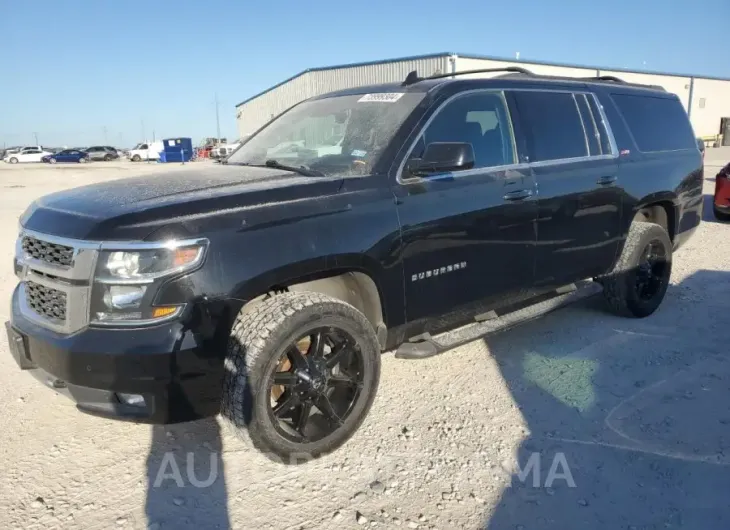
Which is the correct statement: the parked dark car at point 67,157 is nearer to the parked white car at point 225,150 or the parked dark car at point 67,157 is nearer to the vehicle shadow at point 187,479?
the parked white car at point 225,150

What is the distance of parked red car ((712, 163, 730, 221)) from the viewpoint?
9781mm

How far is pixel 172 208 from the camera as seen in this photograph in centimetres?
264

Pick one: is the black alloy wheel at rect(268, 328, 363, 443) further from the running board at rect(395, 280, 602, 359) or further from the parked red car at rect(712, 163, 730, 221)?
the parked red car at rect(712, 163, 730, 221)

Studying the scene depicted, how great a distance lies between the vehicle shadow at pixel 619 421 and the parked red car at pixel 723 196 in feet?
18.3

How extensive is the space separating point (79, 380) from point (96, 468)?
66 centimetres

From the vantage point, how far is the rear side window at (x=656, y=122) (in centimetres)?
500

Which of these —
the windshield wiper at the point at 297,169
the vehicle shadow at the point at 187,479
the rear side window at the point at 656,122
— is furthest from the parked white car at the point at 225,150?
the rear side window at the point at 656,122

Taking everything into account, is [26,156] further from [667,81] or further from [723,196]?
[723,196]

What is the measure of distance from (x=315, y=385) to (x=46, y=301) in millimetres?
1371


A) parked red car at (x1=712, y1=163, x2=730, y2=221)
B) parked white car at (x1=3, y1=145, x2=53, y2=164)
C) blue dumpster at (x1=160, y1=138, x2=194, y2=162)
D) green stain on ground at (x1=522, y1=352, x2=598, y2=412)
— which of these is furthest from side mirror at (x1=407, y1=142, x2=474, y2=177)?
parked white car at (x1=3, y1=145, x2=53, y2=164)

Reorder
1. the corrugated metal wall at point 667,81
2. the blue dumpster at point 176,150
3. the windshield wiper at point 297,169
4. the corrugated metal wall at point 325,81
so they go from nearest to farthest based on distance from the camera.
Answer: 1. the windshield wiper at point 297,169
2. the corrugated metal wall at point 325,81
3. the corrugated metal wall at point 667,81
4. the blue dumpster at point 176,150

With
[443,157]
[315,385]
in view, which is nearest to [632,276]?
[443,157]

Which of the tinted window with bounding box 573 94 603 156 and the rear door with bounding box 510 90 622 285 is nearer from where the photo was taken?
the rear door with bounding box 510 90 622 285

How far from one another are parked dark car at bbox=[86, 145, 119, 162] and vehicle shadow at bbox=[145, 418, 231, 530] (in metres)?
54.7
